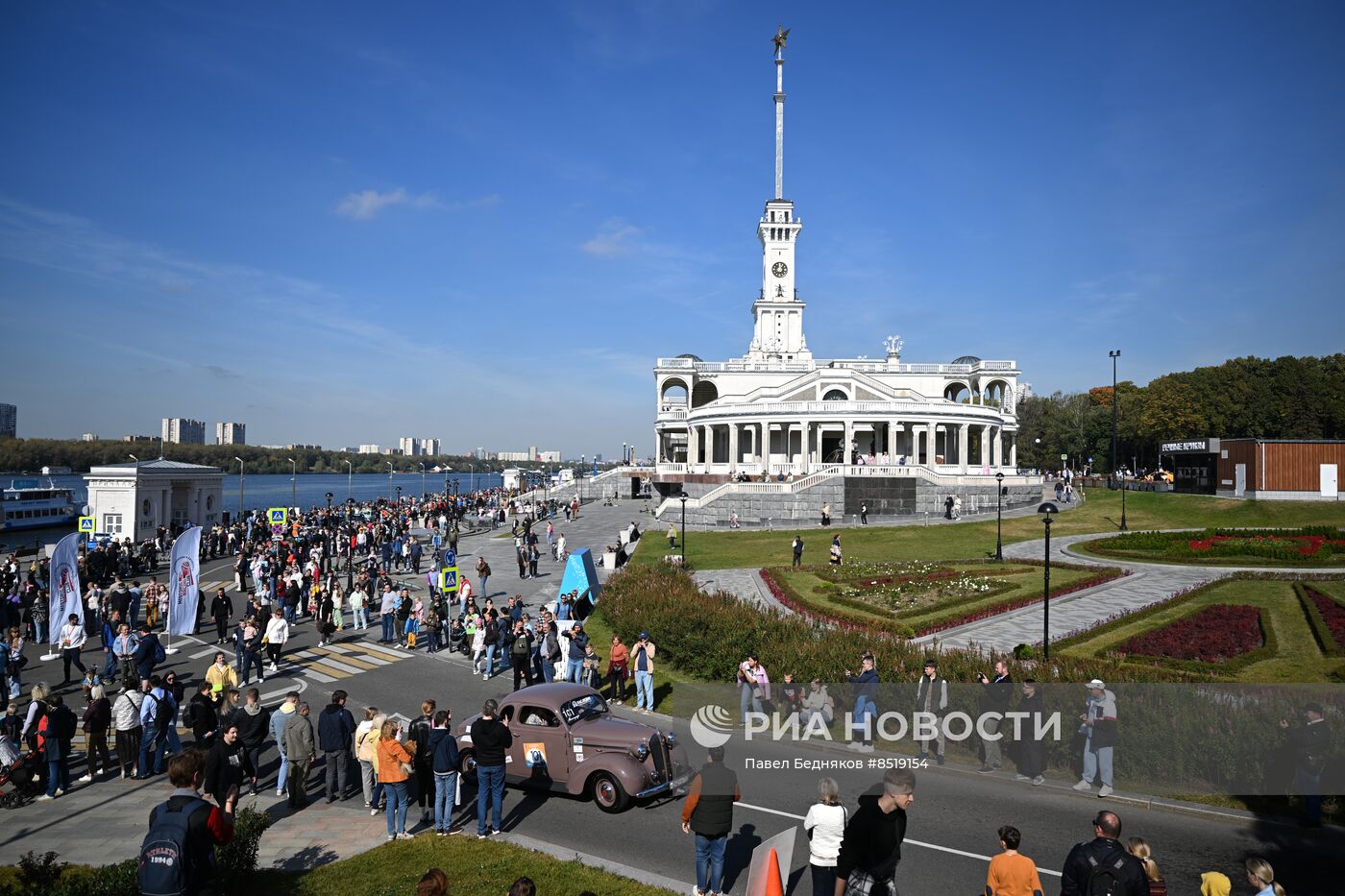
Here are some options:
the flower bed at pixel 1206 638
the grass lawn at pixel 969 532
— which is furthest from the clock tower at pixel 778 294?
the flower bed at pixel 1206 638

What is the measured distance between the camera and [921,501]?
44969 millimetres

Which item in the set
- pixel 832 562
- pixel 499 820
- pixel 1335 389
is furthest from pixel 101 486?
pixel 1335 389

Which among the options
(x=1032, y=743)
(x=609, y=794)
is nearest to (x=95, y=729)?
(x=609, y=794)

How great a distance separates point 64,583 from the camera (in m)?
19.5

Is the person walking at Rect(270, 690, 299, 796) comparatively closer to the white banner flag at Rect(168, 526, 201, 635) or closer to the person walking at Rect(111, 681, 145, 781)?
the person walking at Rect(111, 681, 145, 781)

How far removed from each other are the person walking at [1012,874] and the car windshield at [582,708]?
6.35 meters

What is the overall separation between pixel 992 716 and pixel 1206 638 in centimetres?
869

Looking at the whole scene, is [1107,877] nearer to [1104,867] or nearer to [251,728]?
[1104,867]

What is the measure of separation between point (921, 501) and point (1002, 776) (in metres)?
33.8

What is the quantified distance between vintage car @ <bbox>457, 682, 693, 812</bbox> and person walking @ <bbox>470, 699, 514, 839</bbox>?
24.9 inches

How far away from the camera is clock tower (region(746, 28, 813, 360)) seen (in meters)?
90.2

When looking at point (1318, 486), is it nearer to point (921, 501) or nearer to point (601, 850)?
point (921, 501)

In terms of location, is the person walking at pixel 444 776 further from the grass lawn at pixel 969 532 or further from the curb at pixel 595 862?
the grass lawn at pixel 969 532

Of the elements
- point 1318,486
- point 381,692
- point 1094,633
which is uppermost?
point 1318,486
